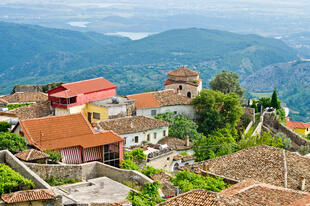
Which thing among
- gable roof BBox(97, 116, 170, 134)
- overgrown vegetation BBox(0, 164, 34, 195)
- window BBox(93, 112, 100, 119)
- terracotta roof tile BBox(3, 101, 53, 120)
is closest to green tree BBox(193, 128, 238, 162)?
gable roof BBox(97, 116, 170, 134)

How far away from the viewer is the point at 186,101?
2062 inches

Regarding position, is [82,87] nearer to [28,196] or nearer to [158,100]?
[158,100]

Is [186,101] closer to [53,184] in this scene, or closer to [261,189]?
[53,184]

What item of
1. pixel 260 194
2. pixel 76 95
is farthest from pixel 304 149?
pixel 260 194

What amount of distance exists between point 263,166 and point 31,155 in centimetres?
1262

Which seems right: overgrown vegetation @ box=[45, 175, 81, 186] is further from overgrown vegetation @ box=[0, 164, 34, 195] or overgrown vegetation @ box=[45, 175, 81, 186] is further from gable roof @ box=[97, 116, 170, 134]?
gable roof @ box=[97, 116, 170, 134]

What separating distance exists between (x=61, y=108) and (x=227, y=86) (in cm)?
2738

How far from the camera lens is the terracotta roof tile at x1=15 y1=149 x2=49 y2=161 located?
25.8 metres

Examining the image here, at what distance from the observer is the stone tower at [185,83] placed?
58.5 m

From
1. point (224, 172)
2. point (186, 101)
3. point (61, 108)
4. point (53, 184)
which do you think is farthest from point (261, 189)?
point (186, 101)

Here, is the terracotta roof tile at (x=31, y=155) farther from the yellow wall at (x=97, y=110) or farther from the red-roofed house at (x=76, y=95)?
the yellow wall at (x=97, y=110)

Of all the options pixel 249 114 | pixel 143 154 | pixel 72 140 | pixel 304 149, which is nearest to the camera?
pixel 72 140

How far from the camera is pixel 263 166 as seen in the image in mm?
27281

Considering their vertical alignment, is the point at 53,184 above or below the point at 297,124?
above
